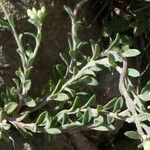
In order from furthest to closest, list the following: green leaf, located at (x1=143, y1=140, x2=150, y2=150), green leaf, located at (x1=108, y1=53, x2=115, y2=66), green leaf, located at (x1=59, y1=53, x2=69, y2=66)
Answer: green leaf, located at (x1=59, y1=53, x2=69, y2=66)
green leaf, located at (x1=108, y1=53, x2=115, y2=66)
green leaf, located at (x1=143, y1=140, x2=150, y2=150)

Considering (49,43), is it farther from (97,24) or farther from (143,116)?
(143,116)

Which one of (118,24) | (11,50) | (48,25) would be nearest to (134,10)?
(118,24)

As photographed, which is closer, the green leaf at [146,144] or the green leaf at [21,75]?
the green leaf at [146,144]

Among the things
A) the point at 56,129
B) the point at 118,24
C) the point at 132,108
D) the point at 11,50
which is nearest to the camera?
the point at 132,108

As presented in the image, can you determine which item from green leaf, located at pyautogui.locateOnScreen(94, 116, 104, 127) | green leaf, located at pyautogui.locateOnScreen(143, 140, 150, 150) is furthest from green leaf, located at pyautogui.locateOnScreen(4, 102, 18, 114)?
green leaf, located at pyautogui.locateOnScreen(143, 140, 150, 150)

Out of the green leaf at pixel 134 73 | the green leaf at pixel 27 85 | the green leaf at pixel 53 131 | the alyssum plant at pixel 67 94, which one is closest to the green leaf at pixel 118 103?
the alyssum plant at pixel 67 94

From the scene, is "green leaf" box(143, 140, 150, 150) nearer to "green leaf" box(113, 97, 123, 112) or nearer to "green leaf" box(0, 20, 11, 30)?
"green leaf" box(113, 97, 123, 112)

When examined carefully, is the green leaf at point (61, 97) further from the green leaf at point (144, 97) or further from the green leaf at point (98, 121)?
the green leaf at point (144, 97)
